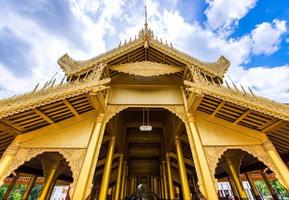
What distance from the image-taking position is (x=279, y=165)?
542 cm

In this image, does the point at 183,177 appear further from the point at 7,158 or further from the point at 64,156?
the point at 7,158

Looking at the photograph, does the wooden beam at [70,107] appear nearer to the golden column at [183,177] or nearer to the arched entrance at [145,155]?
the arched entrance at [145,155]

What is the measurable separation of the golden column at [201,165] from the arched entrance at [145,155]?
160 cm

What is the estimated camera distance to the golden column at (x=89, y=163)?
192 inches

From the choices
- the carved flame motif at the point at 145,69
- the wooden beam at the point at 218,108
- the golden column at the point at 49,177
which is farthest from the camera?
the golden column at the point at 49,177

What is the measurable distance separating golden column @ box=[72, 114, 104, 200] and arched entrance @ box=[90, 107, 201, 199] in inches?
64.8

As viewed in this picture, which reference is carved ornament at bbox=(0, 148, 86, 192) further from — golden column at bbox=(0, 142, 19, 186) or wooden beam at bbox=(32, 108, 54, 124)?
wooden beam at bbox=(32, 108, 54, 124)

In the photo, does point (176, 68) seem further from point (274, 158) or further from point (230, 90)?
point (274, 158)

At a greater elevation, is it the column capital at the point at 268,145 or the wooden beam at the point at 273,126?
the wooden beam at the point at 273,126

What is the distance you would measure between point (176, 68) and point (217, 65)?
7.00ft

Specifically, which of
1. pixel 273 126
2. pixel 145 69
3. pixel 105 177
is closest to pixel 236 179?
pixel 273 126

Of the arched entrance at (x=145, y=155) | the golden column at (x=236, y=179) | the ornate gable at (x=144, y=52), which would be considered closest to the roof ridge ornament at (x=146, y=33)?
the ornate gable at (x=144, y=52)

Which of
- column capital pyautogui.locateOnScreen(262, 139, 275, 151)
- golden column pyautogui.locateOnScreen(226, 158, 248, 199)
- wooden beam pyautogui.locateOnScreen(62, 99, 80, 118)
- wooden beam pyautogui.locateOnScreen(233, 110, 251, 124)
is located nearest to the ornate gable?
wooden beam pyautogui.locateOnScreen(62, 99, 80, 118)

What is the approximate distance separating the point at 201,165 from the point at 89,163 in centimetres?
357
